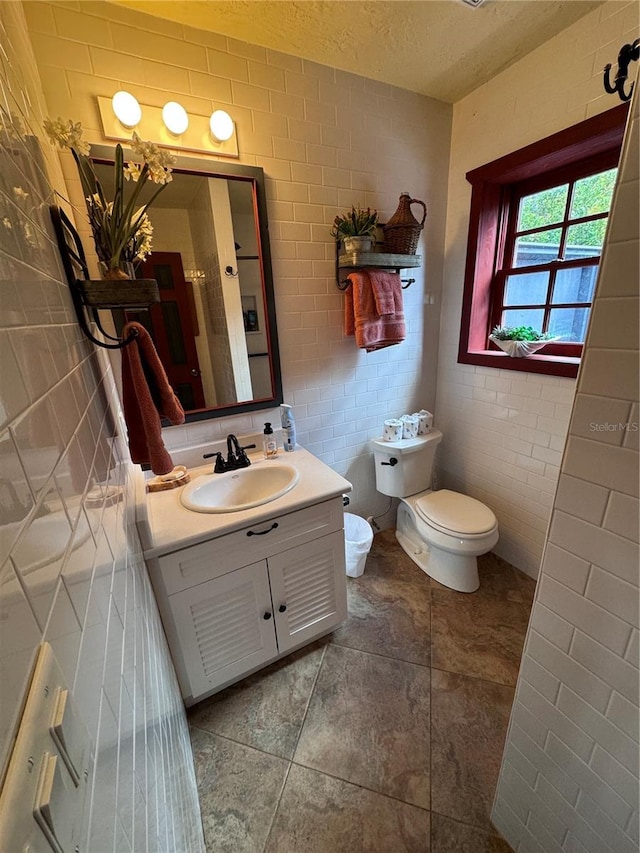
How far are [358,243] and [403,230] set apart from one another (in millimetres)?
277

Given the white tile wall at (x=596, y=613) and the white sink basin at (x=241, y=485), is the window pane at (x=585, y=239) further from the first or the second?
the white sink basin at (x=241, y=485)

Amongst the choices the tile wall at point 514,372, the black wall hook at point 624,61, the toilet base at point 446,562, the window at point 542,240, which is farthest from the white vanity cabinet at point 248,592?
the black wall hook at point 624,61

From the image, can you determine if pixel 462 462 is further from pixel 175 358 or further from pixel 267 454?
pixel 175 358

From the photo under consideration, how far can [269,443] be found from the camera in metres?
1.67

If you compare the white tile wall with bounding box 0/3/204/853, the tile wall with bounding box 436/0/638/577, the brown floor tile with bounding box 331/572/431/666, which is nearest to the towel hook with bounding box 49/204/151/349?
the white tile wall with bounding box 0/3/204/853

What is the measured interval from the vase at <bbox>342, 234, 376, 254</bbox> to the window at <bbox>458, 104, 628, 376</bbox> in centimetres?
64

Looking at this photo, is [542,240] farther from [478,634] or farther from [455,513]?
[478,634]

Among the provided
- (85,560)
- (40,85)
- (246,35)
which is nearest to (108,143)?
(40,85)

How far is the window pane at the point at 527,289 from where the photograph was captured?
5.80 feet

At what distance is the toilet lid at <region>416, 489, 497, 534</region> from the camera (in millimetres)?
1762

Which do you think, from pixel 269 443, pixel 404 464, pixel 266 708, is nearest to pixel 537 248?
pixel 404 464

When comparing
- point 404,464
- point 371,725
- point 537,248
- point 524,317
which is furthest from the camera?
point 404,464

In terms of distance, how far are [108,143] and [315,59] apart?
95cm

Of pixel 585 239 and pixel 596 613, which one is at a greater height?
pixel 585 239
